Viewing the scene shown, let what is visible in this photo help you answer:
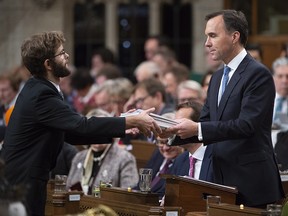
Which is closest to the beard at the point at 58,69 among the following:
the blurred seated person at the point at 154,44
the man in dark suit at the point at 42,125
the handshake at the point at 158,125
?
the man in dark suit at the point at 42,125

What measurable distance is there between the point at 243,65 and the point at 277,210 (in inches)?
53.5

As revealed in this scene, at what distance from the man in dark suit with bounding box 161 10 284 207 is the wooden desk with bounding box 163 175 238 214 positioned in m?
0.13

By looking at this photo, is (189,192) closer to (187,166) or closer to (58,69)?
(187,166)

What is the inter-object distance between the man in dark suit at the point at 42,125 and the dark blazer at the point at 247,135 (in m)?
0.46

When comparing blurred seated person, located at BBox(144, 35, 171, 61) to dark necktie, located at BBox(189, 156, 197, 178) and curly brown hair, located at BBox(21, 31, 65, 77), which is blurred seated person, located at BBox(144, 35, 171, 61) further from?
curly brown hair, located at BBox(21, 31, 65, 77)

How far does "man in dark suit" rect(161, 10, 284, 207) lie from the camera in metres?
7.60

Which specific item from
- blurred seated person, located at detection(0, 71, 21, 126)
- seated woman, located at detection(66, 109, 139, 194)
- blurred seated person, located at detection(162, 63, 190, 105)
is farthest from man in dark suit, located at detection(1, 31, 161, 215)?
blurred seated person, located at detection(162, 63, 190, 105)

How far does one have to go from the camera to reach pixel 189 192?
777 centimetres

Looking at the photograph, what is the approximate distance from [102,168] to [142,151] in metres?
1.11

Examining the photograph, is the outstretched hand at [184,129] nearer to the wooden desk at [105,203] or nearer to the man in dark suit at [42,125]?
the man in dark suit at [42,125]

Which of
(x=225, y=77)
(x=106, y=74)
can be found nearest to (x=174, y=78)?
(x=106, y=74)

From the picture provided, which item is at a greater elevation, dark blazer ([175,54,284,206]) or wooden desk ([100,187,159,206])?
dark blazer ([175,54,284,206])

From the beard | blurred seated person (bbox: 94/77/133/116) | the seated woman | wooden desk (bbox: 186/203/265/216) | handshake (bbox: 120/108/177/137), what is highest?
the beard

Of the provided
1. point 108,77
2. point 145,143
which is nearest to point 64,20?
point 108,77
